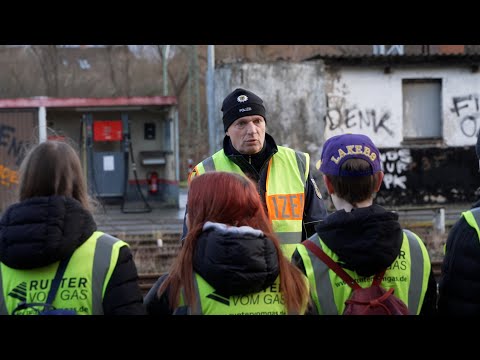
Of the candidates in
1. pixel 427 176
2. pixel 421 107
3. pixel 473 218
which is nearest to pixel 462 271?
pixel 473 218

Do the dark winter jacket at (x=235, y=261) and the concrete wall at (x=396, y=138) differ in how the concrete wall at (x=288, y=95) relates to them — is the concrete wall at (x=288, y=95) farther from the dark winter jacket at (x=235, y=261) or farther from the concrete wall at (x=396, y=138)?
the dark winter jacket at (x=235, y=261)

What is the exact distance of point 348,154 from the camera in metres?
3.13

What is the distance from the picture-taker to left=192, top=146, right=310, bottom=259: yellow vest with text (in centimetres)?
448

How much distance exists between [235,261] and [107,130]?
54.3 feet

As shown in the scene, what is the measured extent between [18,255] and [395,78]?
1642 centimetres

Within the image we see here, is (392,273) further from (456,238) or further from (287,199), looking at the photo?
(287,199)

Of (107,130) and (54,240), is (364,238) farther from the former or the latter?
(107,130)

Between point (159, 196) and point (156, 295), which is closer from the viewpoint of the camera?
point (156, 295)

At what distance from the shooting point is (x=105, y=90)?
4559 cm

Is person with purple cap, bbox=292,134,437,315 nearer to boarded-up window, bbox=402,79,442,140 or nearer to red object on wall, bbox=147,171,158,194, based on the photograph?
boarded-up window, bbox=402,79,442,140

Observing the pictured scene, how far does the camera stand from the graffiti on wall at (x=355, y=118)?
18.0 metres

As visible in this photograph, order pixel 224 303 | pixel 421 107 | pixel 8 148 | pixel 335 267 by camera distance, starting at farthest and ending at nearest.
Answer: pixel 421 107 → pixel 8 148 → pixel 335 267 → pixel 224 303

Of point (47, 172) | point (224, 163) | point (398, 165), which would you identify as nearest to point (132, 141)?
point (398, 165)

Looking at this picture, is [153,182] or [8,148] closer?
[8,148]
